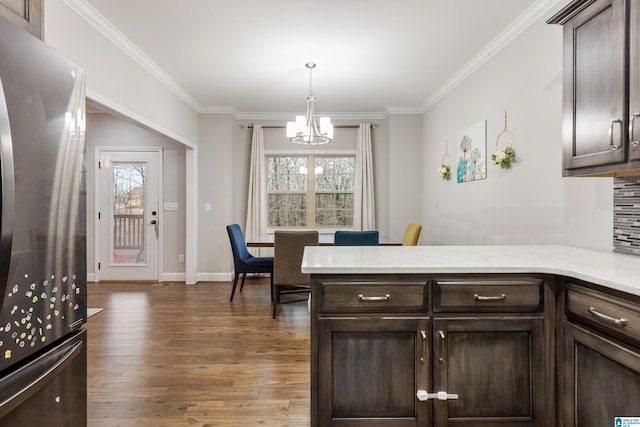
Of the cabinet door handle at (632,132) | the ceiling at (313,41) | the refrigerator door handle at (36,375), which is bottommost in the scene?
the refrigerator door handle at (36,375)

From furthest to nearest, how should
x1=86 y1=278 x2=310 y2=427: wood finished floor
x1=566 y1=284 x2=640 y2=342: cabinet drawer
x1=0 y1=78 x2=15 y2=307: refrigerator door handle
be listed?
x1=86 y1=278 x2=310 y2=427: wood finished floor, x1=566 y1=284 x2=640 y2=342: cabinet drawer, x1=0 y1=78 x2=15 y2=307: refrigerator door handle

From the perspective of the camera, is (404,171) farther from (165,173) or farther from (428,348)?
(428,348)

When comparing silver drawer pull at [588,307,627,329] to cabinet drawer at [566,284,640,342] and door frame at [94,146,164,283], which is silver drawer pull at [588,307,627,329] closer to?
cabinet drawer at [566,284,640,342]

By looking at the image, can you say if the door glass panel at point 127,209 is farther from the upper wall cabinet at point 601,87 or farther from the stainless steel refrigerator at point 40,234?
the upper wall cabinet at point 601,87

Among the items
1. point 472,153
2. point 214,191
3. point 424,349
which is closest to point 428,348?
point 424,349

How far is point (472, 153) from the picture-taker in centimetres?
353

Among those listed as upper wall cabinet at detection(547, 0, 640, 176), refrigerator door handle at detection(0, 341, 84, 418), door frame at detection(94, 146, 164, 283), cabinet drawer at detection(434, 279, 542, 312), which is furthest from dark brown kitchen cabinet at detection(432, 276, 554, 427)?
door frame at detection(94, 146, 164, 283)

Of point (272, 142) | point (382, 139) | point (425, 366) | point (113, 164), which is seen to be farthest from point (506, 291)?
point (113, 164)

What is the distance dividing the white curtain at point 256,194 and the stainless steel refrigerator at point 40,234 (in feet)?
13.7

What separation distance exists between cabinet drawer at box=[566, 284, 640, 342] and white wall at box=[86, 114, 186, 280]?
4.88 m

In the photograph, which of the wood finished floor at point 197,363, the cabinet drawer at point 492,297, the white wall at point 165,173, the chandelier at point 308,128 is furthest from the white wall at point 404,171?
the cabinet drawer at point 492,297

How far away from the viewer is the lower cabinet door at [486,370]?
60.7 inches

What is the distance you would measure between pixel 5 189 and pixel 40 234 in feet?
0.67

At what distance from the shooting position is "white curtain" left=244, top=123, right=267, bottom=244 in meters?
5.34
